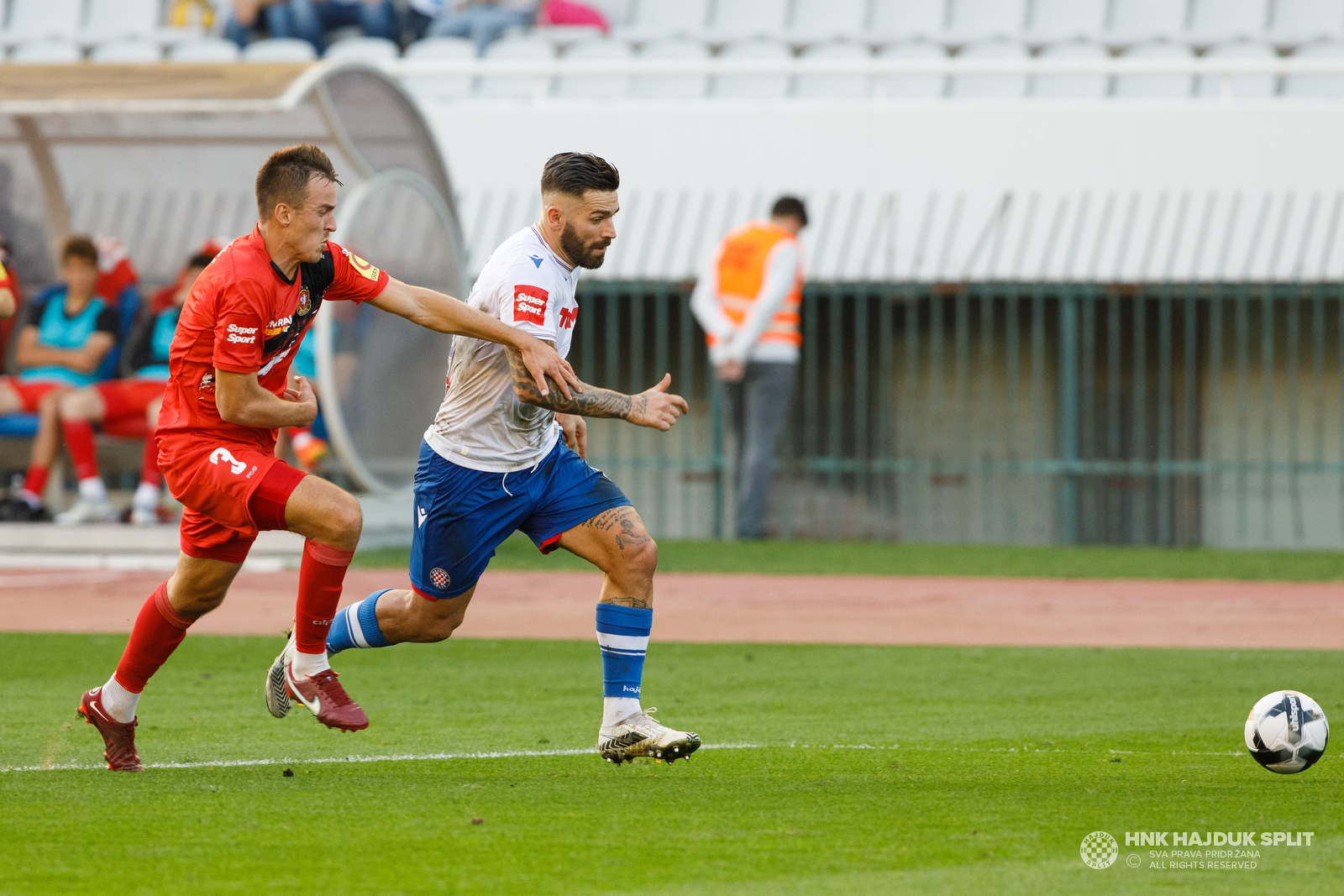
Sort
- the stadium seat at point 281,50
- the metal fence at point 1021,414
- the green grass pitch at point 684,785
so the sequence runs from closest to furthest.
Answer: the green grass pitch at point 684,785
the metal fence at point 1021,414
the stadium seat at point 281,50

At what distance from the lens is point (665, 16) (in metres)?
21.0

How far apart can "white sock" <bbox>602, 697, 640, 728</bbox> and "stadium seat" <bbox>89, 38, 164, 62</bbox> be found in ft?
53.6

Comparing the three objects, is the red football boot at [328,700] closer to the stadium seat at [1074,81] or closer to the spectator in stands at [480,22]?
the stadium seat at [1074,81]

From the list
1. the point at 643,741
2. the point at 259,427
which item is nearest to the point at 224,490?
the point at 259,427

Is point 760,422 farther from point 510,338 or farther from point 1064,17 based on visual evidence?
point 510,338

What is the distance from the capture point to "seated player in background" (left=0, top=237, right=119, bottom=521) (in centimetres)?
1309

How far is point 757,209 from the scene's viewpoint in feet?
54.8

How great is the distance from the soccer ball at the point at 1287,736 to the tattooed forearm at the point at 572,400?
2.07 metres

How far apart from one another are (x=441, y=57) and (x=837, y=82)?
437cm

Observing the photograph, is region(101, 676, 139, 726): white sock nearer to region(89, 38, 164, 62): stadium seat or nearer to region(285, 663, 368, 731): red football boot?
region(285, 663, 368, 731): red football boot

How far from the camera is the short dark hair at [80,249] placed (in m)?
13.6

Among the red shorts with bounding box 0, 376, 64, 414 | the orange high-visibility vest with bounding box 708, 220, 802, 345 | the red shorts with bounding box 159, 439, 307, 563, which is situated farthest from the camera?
the orange high-visibility vest with bounding box 708, 220, 802, 345

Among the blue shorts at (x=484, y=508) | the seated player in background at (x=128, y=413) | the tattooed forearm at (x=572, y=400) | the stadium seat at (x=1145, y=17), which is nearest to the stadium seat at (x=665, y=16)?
the stadium seat at (x=1145, y=17)

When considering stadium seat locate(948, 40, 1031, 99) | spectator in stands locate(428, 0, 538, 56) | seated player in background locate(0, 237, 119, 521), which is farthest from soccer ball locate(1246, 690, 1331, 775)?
spectator in stands locate(428, 0, 538, 56)
